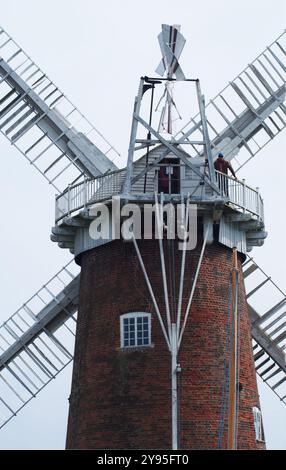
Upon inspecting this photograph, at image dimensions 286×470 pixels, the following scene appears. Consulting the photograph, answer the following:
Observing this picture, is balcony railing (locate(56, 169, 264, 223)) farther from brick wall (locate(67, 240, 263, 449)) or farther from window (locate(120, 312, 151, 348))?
window (locate(120, 312, 151, 348))

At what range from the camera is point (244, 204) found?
4678 centimetres

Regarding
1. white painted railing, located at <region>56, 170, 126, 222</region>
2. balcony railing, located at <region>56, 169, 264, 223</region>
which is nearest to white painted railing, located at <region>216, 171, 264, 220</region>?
balcony railing, located at <region>56, 169, 264, 223</region>

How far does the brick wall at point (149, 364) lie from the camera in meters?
Result: 43.9

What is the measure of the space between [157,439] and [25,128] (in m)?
11.5

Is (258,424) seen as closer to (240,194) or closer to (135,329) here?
(135,329)

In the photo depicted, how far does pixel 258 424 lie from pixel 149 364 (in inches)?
147

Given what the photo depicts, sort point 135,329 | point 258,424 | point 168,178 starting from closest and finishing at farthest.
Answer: point 135,329 → point 258,424 → point 168,178

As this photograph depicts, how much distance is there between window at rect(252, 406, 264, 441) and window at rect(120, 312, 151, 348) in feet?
11.9

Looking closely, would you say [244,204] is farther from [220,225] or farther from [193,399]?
[193,399]

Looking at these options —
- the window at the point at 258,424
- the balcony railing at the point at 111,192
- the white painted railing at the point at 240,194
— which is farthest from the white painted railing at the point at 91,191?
the window at the point at 258,424

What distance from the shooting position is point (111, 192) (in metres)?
46.3

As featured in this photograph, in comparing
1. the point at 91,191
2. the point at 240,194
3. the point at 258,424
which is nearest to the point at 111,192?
the point at 91,191

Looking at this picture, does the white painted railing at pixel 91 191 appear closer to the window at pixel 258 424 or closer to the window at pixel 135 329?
the window at pixel 135 329
